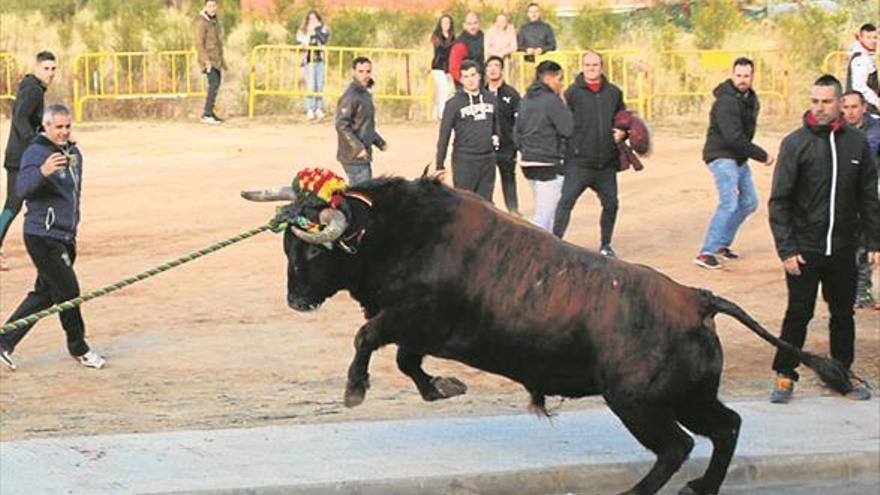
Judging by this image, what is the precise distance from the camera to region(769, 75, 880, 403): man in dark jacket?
10.0 metres

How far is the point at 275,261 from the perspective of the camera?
15.9 meters

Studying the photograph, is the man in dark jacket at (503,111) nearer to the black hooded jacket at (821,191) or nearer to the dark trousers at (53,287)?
the dark trousers at (53,287)

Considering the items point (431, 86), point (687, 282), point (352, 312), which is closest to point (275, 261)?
point (352, 312)

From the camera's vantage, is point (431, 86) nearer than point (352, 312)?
No

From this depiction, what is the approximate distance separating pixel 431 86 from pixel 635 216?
11.1 metres

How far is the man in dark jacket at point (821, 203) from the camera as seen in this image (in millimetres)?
10016

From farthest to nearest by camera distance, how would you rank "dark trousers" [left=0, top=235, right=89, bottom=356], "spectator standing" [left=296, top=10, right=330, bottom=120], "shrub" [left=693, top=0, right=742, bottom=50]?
"shrub" [left=693, top=0, right=742, bottom=50] → "spectator standing" [left=296, top=10, right=330, bottom=120] → "dark trousers" [left=0, top=235, right=89, bottom=356]

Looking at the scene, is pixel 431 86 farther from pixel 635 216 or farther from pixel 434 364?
pixel 434 364

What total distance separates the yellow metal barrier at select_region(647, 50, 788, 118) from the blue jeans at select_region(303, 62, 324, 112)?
212 inches

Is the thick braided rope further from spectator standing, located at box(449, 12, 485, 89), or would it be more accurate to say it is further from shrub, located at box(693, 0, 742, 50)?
shrub, located at box(693, 0, 742, 50)

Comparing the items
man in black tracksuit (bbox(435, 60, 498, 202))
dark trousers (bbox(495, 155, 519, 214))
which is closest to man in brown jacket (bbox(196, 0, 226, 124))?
Answer: dark trousers (bbox(495, 155, 519, 214))

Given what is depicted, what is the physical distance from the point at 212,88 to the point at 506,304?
20620 millimetres

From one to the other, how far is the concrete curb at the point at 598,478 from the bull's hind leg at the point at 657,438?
0.61 meters

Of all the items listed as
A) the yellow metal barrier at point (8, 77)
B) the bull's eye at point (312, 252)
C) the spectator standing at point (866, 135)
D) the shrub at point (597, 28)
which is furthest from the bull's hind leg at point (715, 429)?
the shrub at point (597, 28)
